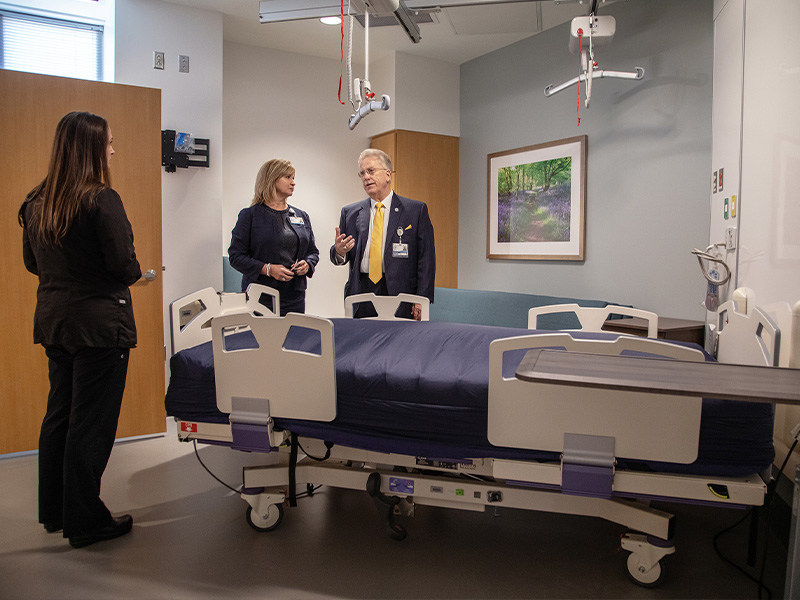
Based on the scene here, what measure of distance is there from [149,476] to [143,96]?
7.40 feet

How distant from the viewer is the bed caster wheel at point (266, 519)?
2.46 metres

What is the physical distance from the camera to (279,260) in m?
3.78

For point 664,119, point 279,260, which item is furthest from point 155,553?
point 664,119

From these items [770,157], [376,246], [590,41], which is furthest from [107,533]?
[590,41]

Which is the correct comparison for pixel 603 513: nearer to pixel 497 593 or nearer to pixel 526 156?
pixel 497 593

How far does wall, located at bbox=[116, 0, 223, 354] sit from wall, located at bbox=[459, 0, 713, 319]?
253cm

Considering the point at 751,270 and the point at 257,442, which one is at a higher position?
the point at 751,270

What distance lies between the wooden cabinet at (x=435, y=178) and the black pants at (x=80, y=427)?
372 cm

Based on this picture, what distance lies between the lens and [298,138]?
5.66 meters

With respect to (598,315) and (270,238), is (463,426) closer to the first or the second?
(598,315)

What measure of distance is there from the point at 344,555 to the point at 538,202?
11.9 ft

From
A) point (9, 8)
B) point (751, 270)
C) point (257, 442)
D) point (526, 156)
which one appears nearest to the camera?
point (257, 442)

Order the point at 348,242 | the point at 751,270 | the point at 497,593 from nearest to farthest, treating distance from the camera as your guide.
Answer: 1. the point at 497,593
2. the point at 751,270
3. the point at 348,242

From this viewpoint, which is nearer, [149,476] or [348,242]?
[149,476]
